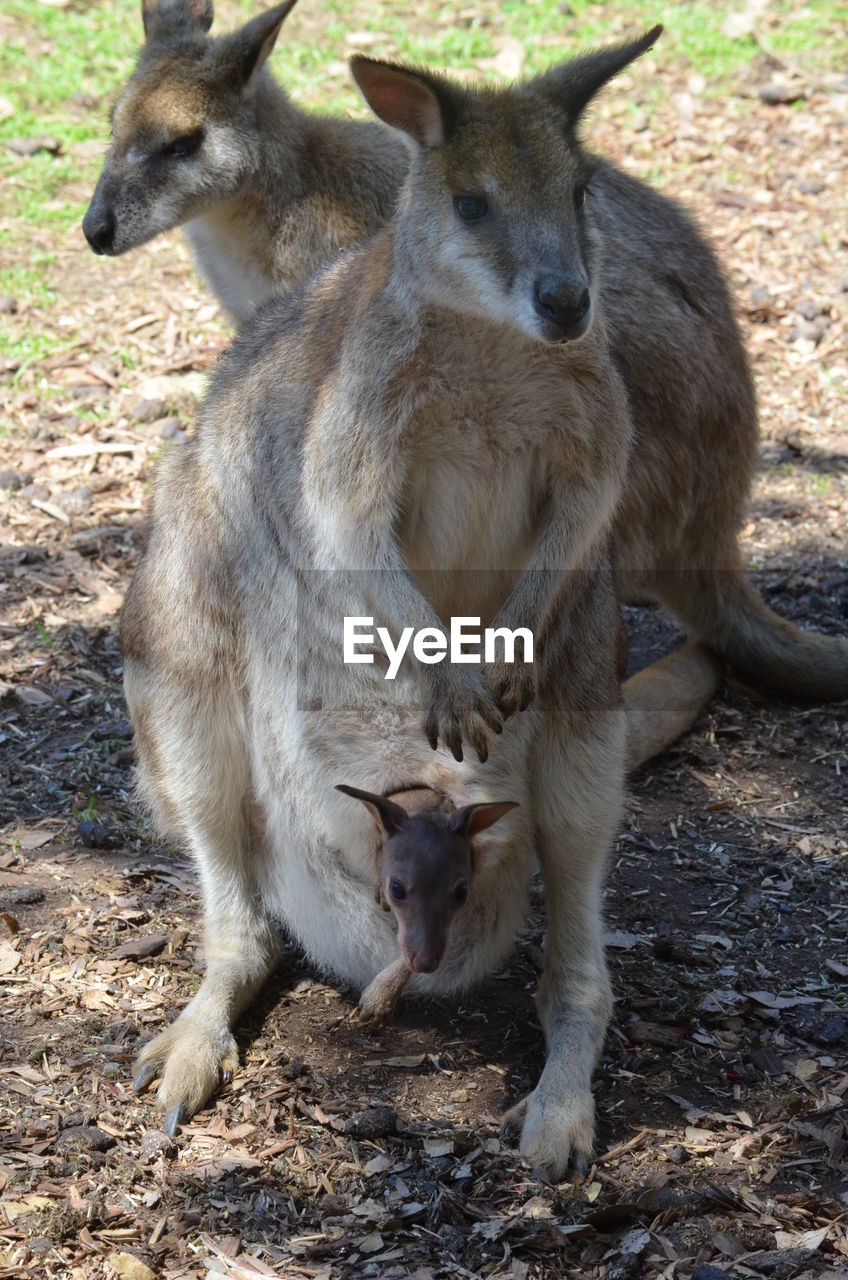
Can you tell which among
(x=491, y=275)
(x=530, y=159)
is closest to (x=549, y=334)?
(x=491, y=275)

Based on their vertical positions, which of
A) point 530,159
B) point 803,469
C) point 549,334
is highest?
point 530,159

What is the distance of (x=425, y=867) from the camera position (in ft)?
9.14

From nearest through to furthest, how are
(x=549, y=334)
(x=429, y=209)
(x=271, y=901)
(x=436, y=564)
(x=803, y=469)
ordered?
1. (x=549, y=334)
2. (x=429, y=209)
3. (x=436, y=564)
4. (x=271, y=901)
5. (x=803, y=469)

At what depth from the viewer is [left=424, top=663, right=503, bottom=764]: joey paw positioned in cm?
287

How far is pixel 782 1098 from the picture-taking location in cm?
293

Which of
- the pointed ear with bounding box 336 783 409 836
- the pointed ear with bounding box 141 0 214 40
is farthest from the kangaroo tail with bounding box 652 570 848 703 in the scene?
the pointed ear with bounding box 141 0 214 40

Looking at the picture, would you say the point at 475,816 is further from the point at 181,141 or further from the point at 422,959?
the point at 181,141

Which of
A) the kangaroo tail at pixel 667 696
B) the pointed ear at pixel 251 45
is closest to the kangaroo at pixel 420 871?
the kangaroo tail at pixel 667 696

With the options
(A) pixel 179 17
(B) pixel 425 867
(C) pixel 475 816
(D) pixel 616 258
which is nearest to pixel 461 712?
(C) pixel 475 816

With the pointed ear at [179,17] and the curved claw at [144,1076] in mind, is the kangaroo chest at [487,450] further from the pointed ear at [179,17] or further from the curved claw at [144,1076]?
the pointed ear at [179,17]

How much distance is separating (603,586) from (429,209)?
836 millimetres

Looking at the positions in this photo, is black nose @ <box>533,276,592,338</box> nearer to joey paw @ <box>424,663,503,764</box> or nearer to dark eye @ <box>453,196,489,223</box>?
dark eye @ <box>453,196,489,223</box>

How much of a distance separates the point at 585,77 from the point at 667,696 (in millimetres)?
1790

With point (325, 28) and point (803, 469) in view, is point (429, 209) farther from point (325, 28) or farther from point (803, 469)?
point (325, 28)
